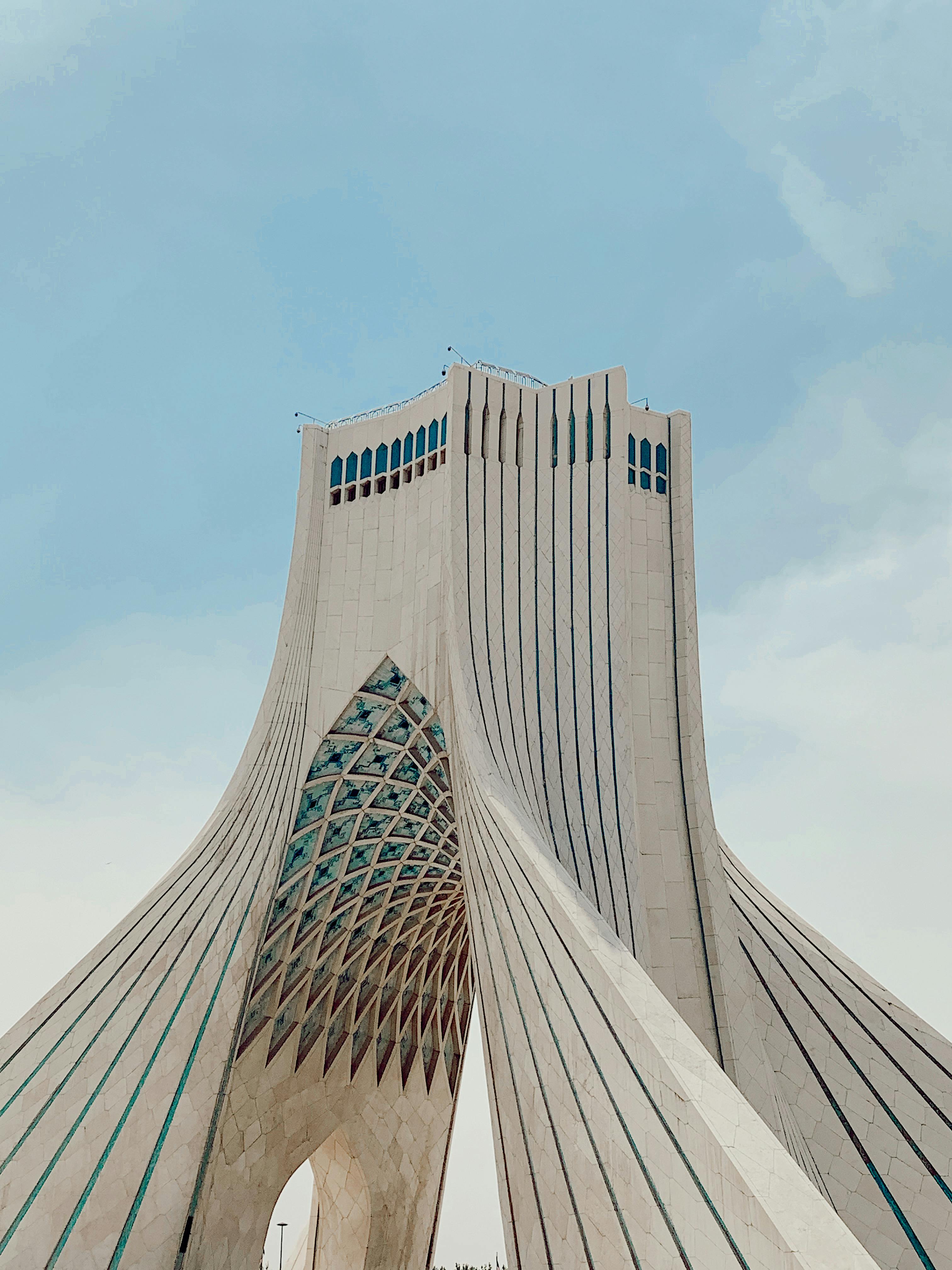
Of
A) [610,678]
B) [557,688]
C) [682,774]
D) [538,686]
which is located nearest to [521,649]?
[538,686]

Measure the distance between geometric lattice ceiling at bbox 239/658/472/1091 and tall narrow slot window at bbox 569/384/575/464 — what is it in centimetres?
424

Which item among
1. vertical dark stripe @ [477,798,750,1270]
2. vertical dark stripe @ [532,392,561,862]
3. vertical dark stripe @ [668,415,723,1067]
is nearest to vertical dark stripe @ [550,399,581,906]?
vertical dark stripe @ [532,392,561,862]

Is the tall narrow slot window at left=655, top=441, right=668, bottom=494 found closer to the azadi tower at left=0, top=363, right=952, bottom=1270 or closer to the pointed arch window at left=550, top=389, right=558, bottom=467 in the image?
the azadi tower at left=0, top=363, right=952, bottom=1270

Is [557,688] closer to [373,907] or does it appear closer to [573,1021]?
[573,1021]

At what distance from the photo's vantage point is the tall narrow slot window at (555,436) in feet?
53.6

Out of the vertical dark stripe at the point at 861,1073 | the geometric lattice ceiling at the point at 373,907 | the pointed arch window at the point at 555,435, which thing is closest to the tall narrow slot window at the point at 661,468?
the pointed arch window at the point at 555,435

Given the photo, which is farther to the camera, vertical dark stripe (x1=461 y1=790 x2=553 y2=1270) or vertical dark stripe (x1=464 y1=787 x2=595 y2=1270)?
vertical dark stripe (x1=461 y1=790 x2=553 y2=1270)

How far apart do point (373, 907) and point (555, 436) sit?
30.6ft

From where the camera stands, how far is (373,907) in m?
19.7

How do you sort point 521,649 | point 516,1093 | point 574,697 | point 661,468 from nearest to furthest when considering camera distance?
point 516,1093
point 574,697
point 521,649
point 661,468

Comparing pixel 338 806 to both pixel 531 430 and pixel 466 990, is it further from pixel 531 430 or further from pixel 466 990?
pixel 466 990

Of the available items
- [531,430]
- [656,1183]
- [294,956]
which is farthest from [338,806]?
[656,1183]

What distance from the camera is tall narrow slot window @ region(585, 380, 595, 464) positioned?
16203 mm

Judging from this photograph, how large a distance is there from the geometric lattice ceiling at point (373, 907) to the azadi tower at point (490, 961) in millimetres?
71
